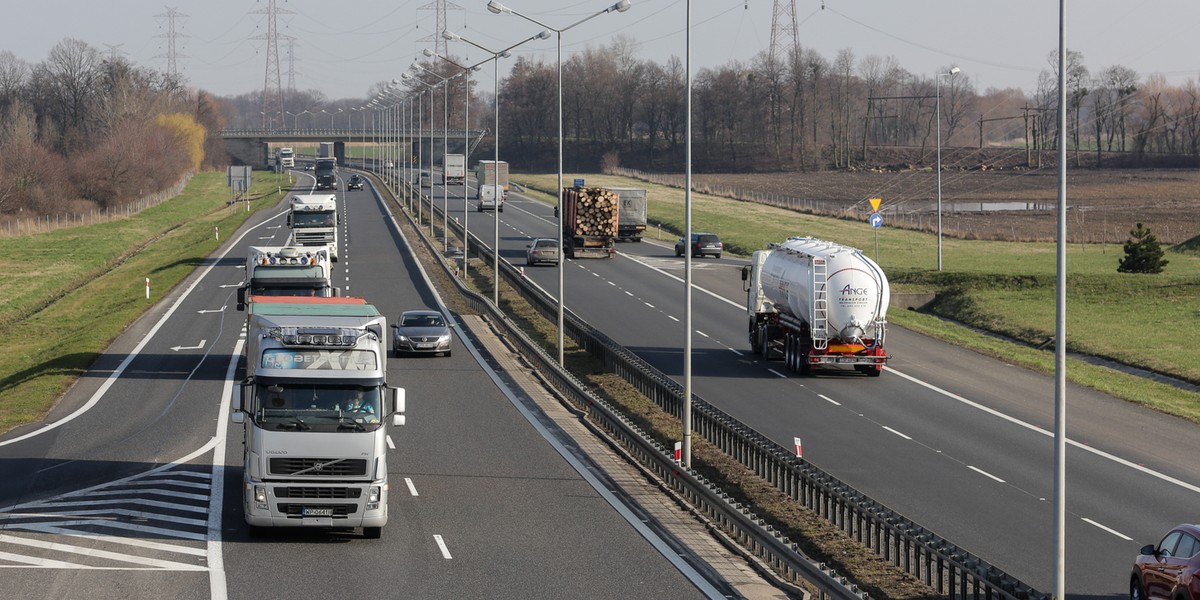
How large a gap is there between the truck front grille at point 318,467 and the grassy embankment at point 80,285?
47.1 feet

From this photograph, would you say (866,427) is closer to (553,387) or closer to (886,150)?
(553,387)

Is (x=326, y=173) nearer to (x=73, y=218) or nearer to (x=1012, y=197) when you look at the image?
(x=73, y=218)

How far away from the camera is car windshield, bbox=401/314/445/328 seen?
1699 inches

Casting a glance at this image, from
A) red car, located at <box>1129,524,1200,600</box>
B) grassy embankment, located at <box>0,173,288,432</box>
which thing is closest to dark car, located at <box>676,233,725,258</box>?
grassy embankment, located at <box>0,173,288,432</box>

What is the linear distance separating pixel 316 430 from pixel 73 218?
352 ft

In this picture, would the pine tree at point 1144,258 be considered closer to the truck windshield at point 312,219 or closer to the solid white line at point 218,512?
the truck windshield at point 312,219

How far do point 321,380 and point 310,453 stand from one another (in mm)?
1108

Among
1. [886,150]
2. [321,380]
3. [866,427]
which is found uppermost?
[886,150]

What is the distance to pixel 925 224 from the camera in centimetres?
9812

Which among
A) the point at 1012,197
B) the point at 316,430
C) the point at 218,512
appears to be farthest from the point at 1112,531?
the point at 1012,197

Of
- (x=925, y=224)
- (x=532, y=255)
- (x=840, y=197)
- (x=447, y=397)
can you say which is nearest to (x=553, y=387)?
(x=447, y=397)

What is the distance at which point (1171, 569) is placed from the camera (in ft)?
52.6

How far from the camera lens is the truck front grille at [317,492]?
1934cm

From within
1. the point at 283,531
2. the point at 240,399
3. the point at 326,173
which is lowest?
the point at 283,531
